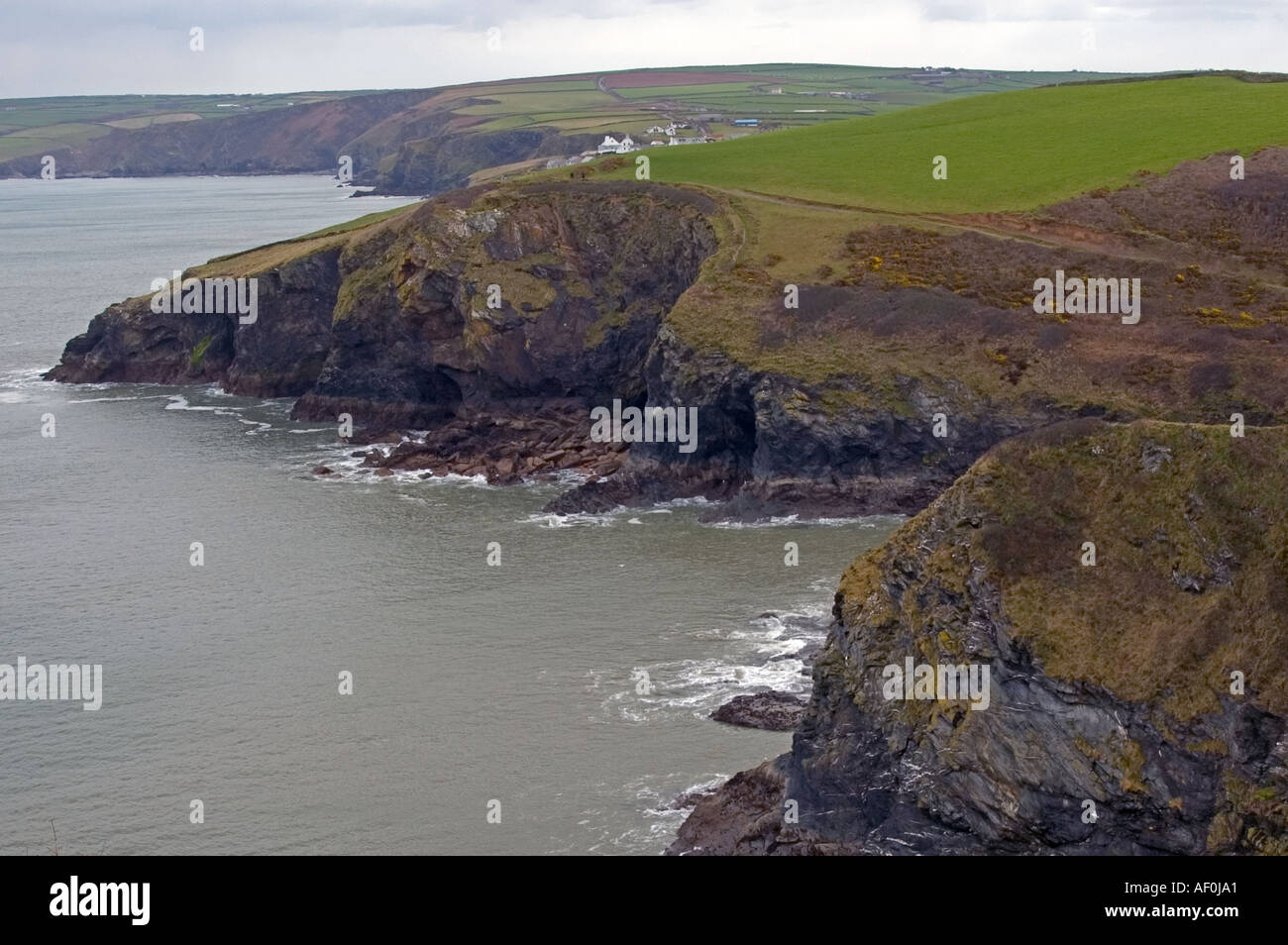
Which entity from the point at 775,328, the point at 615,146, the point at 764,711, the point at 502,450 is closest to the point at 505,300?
the point at 502,450

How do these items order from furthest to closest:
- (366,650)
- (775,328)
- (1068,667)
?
(775,328), (366,650), (1068,667)

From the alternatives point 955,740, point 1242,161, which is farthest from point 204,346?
point 955,740

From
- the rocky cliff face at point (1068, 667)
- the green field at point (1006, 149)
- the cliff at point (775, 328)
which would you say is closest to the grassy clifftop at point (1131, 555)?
the rocky cliff face at point (1068, 667)

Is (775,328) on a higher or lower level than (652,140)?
lower

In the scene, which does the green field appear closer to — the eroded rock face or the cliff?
the cliff

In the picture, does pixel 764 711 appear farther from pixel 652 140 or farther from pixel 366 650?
pixel 652 140

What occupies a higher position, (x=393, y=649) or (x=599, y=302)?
(x=599, y=302)

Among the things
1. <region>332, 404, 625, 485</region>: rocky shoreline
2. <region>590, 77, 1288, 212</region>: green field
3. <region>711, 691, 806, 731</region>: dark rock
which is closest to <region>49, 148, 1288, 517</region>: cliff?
<region>332, 404, 625, 485</region>: rocky shoreline

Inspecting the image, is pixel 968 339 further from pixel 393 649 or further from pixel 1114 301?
pixel 393 649
